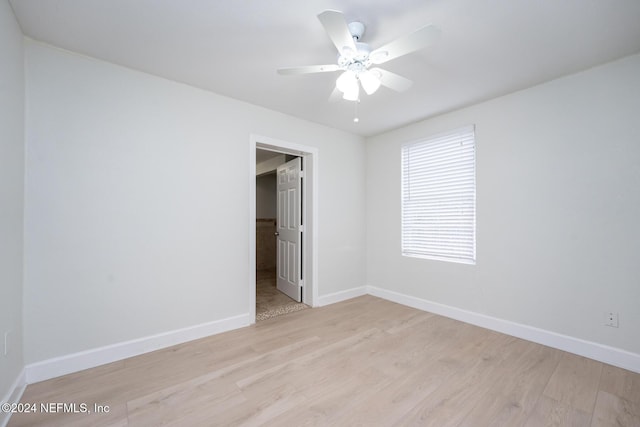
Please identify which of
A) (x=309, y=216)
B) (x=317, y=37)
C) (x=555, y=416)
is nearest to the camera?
(x=555, y=416)

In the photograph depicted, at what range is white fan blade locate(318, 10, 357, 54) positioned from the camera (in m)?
1.32

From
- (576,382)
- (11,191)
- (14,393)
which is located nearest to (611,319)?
(576,382)

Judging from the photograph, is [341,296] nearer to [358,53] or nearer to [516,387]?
[516,387]

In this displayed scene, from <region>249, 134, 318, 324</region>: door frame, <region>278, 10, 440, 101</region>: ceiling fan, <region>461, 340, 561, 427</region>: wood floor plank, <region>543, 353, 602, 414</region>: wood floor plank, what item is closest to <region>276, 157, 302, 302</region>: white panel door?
<region>249, 134, 318, 324</region>: door frame

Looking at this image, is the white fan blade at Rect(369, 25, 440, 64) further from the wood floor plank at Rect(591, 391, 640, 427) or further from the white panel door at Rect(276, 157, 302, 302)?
the wood floor plank at Rect(591, 391, 640, 427)

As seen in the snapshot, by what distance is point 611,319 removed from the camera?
7.21ft

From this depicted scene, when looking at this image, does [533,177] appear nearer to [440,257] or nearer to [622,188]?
[622,188]

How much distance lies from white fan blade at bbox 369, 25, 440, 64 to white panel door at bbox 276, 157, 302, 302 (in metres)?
2.28

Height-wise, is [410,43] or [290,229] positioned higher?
[410,43]

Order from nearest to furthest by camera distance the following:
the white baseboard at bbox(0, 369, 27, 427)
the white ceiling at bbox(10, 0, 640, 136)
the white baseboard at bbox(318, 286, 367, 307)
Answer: the white baseboard at bbox(0, 369, 27, 427) < the white ceiling at bbox(10, 0, 640, 136) < the white baseboard at bbox(318, 286, 367, 307)

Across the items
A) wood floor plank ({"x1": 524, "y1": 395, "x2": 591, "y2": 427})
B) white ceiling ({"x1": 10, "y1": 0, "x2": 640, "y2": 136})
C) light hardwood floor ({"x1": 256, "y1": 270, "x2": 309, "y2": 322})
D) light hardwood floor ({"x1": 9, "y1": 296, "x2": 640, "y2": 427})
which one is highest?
white ceiling ({"x1": 10, "y1": 0, "x2": 640, "y2": 136})

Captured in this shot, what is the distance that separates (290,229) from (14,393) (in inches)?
116

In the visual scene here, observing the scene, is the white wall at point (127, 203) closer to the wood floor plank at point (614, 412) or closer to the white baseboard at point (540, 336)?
the white baseboard at point (540, 336)

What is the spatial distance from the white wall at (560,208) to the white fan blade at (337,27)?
2.16 m
